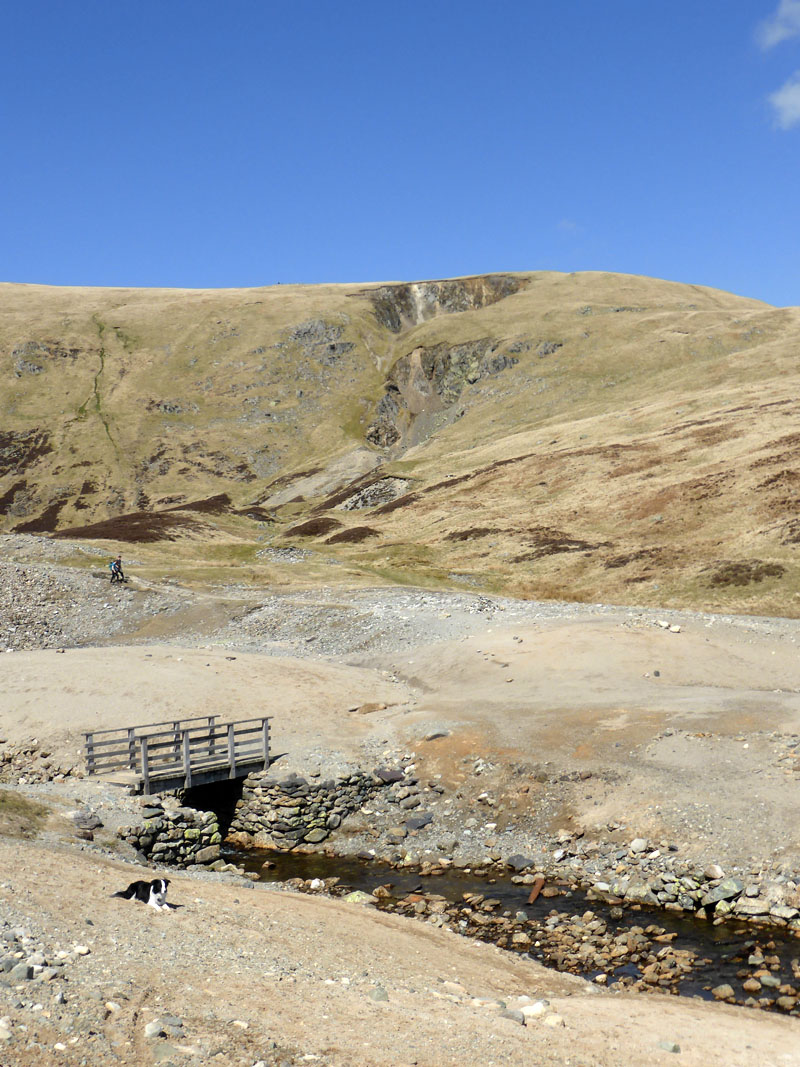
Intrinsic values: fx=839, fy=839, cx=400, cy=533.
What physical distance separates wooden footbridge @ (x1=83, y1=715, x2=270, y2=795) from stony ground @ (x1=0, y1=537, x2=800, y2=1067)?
3.97ft

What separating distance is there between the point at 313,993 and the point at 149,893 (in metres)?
5.67

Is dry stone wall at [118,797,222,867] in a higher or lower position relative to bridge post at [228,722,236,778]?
lower

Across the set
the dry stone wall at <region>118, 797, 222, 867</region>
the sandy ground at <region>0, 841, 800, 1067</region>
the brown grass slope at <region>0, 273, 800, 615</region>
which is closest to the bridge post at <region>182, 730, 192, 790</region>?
the dry stone wall at <region>118, 797, 222, 867</region>

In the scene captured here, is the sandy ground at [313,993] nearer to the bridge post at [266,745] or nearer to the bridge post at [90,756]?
the bridge post at [90,756]

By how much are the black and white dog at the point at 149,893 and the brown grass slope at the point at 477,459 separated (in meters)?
47.1

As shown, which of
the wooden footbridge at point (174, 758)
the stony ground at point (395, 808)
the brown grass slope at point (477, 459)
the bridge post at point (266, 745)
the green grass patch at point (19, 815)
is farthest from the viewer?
the brown grass slope at point (477, 459)

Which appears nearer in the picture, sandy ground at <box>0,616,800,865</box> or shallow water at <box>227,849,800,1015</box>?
shallow water at <box>227,849,800,1015</box>

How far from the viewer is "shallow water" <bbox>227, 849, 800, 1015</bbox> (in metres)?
18.2

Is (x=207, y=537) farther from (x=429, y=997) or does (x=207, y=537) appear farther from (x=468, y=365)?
(x=468, y=365)

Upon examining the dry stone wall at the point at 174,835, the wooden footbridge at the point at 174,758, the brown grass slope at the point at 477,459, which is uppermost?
the brown grass slope at the point at 477,459

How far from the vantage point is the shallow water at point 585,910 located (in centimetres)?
1819

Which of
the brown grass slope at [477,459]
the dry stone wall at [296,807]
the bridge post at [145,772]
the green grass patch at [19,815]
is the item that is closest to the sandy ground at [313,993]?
the green grass patch at [19,815]

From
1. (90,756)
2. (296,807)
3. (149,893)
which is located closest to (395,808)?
(296,807)

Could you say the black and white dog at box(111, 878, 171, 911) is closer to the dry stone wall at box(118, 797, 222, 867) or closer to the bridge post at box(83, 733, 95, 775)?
the dry stone wall at box(118, 797, 222, 867)
